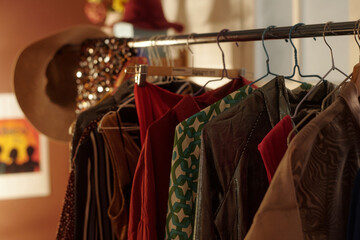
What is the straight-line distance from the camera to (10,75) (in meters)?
2.83

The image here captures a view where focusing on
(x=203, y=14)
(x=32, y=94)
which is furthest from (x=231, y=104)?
(x=203, y=14)

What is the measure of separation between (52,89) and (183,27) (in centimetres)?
93

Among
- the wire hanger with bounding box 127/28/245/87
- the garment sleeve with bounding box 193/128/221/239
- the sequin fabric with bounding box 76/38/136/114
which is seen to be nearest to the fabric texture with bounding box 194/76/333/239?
the garment sleeve with bounding box 193/128/221/239

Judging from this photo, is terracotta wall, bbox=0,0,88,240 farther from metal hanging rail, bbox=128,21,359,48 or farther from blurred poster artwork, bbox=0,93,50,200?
metal hanging rail, bbox=128,21,359,48

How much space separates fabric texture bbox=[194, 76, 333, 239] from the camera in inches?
27.9

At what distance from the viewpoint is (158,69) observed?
37.8 inches

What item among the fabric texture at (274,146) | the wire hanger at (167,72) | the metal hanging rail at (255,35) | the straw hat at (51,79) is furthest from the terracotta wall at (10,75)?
the fabric texture at (274,146)

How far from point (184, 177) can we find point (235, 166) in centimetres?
10

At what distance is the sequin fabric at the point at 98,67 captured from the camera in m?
1.31

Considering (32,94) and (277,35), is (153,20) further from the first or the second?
(277,35)

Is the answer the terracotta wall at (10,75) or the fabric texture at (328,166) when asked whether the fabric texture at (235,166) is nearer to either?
the fabric texture at (328,166)

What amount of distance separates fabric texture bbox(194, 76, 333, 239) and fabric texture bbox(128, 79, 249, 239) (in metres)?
0.17

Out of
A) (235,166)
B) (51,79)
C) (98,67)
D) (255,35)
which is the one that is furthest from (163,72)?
(51,79)

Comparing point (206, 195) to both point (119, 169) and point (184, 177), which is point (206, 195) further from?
point (119, 169)
